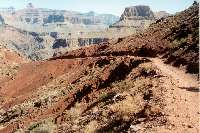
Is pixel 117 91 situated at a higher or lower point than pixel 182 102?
lower

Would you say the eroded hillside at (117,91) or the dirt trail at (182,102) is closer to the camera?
the dirt trail at (182,102)

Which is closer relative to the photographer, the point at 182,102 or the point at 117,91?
the point at 182,102

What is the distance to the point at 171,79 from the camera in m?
20.4

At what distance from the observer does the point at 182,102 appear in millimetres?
16047

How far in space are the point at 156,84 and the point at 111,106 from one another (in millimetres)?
2766

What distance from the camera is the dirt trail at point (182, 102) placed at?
13.0m

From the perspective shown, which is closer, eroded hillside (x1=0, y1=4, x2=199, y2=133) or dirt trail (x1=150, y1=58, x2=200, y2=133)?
dirt trail (x1=150, y1=58, x2=200, y2=133)

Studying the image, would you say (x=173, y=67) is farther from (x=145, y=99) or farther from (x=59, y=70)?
(x=59, y=70)

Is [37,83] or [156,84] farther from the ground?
[156,84]

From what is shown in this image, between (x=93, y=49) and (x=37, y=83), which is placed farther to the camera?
(x=93, y=49)

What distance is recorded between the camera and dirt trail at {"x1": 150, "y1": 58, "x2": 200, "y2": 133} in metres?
13.0

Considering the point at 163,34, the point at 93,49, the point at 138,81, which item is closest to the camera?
the point at 138,81

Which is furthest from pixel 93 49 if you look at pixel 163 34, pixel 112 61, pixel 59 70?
pixel 112 61

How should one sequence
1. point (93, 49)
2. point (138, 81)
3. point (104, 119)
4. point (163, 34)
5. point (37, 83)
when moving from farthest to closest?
point (93, 49) → point (37, 83) → point (163, 34) → point (138, 81) → point (104, 119)
